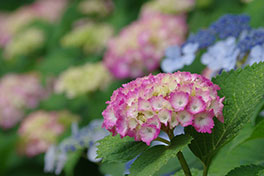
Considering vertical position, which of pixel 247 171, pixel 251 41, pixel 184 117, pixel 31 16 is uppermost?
pixel 31 16

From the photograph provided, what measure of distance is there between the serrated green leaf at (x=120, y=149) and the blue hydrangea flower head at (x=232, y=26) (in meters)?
0.52

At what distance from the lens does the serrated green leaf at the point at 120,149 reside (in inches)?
24.9

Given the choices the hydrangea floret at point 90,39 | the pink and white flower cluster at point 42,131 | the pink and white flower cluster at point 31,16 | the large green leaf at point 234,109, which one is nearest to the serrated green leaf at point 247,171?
the large green leaf at point 234,109

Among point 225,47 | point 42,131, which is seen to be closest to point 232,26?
point 225,47

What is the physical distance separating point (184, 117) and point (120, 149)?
116 millimetres

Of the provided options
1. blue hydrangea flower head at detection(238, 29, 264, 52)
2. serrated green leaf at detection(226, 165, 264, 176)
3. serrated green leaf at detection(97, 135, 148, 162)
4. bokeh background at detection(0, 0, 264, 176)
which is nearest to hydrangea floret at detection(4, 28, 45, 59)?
bokeh background at detection(0, 0, 264, 176)

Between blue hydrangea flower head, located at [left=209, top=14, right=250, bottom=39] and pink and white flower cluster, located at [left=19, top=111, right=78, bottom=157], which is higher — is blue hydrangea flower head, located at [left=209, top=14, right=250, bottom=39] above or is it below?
below

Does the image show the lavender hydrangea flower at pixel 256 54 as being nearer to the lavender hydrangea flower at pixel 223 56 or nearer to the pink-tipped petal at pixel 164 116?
the lavender hydrangea flower at pixel 223 56

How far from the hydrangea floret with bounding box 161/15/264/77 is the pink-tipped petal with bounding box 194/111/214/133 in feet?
1.09

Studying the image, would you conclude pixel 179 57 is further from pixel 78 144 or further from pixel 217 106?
pixel 217 106

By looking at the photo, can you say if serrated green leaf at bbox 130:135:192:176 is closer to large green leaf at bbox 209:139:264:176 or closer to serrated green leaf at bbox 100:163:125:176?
large green leaf at bbox 209:139:264:176

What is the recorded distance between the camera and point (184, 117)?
60 cm

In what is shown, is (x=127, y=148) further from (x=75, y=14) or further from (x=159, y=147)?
(x=75, y=14)

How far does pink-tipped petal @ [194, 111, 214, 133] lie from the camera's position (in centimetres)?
59
